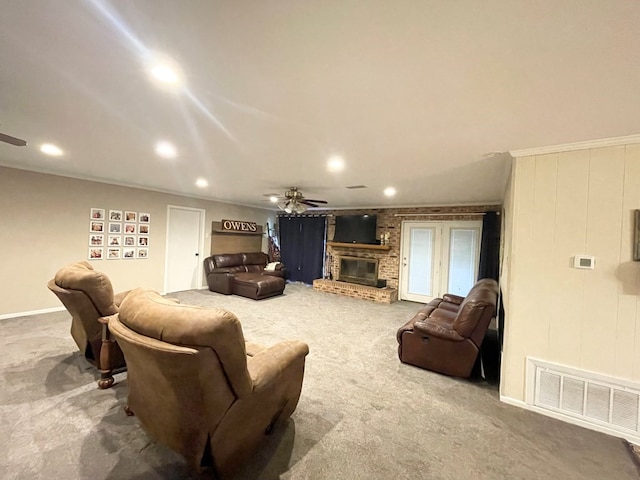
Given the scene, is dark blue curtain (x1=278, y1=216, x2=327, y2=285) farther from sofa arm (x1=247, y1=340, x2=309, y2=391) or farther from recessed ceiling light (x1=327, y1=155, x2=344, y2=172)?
sofa arm (x1=247, y1=340, x2=309, y2=391)

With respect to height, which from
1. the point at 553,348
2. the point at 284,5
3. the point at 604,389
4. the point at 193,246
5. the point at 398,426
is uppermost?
the point at 284,5

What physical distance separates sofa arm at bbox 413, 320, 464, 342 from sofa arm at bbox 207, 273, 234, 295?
4.43 metres

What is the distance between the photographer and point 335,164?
3178 millimetres

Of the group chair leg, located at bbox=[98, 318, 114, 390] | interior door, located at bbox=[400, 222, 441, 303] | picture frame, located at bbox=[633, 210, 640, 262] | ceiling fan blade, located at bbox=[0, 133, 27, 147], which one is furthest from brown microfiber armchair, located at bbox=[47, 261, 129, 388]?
interior door, located at bbox=[400, 222, 441, 303]

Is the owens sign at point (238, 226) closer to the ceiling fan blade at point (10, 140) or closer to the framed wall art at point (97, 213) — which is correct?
the framed wall art at point (97, 213)

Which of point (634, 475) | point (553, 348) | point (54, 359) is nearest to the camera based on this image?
point (634, 475)

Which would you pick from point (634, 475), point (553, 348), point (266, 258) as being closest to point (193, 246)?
point (266, 258)

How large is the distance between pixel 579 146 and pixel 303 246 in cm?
634

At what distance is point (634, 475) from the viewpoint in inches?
65.8

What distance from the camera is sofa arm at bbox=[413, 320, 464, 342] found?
9.20ft

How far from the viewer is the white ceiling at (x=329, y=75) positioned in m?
1.02

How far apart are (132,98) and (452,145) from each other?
8.11 feet

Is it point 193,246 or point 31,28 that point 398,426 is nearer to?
point 31,28

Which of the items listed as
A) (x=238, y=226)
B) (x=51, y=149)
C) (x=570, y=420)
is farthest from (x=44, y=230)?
(x=570, y=420)
